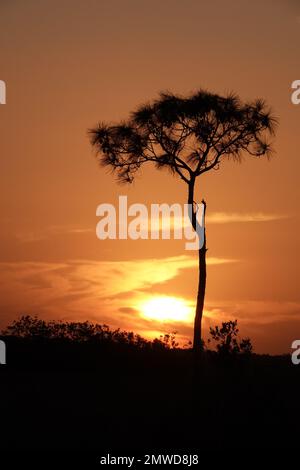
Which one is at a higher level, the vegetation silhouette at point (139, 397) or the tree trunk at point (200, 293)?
the tree trunk at point (200, 293)

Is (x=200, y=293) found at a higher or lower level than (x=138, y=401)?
higher

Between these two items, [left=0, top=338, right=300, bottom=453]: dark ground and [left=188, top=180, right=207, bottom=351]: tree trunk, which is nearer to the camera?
[left=0, top=338, right=300, bottom=453]: dark ground

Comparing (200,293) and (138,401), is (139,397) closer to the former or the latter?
(138,401)

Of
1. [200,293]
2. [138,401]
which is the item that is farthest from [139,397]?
[200,293]

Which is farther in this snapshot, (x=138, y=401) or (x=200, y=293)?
(x=200, y=293)

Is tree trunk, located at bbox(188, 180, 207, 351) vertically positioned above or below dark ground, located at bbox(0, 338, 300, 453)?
above

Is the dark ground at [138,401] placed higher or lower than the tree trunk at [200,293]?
lower

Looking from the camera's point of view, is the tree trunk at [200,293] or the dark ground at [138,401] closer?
the dark ground at [138,401]
